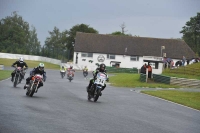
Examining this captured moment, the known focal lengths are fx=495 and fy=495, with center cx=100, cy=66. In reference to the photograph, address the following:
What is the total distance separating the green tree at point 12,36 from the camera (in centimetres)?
9406

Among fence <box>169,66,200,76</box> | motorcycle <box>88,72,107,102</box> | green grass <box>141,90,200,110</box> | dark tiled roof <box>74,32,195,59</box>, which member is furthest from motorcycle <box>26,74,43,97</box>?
dark tiled roof <box>74,32,195,59</box>

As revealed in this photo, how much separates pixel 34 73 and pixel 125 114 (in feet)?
23.0

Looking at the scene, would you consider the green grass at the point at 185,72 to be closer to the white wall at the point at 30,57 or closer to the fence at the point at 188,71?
the fence at the point at 188,71

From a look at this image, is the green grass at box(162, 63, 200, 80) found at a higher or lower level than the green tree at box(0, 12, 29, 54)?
lower

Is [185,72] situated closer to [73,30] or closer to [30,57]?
[30,57]

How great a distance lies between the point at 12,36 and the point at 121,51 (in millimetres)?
35492

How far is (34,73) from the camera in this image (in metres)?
22.0

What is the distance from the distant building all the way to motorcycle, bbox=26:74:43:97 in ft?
241

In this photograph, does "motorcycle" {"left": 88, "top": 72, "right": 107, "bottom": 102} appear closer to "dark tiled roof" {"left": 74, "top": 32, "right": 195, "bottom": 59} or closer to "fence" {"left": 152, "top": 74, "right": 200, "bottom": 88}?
"fence" {"left": 152, "top": 74, "right": 200, "bottom": 88}

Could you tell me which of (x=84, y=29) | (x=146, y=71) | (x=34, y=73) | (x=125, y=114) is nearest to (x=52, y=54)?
(x=84, y=29)

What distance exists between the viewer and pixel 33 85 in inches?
Answer: 831

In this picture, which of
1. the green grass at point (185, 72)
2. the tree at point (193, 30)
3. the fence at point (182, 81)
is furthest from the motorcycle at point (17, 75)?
the tree at point (193, 30)

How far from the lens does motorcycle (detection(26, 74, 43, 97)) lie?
21036mm

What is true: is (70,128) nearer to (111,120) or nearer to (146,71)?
(111,120)
